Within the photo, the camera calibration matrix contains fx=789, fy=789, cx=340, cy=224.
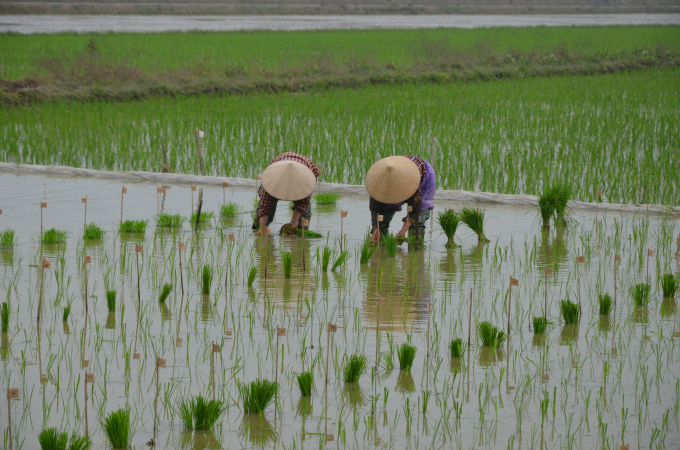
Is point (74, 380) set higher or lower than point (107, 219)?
lower

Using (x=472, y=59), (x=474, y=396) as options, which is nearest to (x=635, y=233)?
(x=474, y=396)

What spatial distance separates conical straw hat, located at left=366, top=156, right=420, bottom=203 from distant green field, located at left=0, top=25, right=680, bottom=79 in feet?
34.3

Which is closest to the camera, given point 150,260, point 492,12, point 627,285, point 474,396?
point 474,396

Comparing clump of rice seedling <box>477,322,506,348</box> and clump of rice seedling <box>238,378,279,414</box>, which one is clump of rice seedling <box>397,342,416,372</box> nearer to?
clump of rice seedling <box>477,322,506,348</box>

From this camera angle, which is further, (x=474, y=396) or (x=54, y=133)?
(x=54, y=133)

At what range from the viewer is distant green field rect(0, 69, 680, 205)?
773 centimetres

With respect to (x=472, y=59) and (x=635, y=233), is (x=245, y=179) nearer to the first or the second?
(x=635, y=233)

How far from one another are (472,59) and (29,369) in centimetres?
1615

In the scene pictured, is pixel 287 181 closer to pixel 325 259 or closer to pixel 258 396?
pixel 325 259


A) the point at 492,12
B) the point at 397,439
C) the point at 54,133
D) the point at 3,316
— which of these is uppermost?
the point at 492,12

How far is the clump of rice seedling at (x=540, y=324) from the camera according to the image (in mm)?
3705

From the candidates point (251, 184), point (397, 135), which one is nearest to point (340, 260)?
point (251, 184)

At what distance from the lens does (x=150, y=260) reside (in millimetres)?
4922

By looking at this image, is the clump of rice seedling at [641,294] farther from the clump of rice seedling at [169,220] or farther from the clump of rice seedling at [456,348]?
the clump of rice seedling at [169,220]
